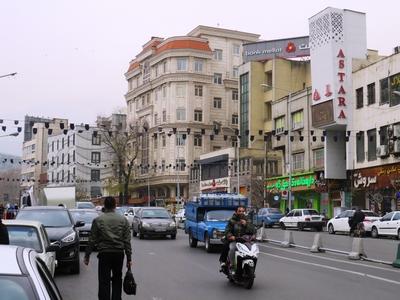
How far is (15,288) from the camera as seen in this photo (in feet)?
11.7

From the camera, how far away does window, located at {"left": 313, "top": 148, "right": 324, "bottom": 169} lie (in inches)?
2102

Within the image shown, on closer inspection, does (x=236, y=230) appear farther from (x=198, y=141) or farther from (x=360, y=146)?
(x=198, y=141)

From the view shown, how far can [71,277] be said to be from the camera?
45.4 feet

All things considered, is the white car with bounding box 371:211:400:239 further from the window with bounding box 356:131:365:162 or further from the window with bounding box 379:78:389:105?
the window with bounding box 356:131:365:162

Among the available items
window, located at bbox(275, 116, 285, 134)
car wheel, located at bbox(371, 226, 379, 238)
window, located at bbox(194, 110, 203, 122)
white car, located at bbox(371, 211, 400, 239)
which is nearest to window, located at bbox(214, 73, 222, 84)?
window, located at bbox(194, 110, 203, 122)

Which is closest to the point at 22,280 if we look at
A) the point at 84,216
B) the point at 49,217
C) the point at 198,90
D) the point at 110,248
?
the point at 110,248

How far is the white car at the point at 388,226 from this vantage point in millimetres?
30953

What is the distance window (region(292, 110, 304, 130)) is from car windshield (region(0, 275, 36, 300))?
54056 millimetres

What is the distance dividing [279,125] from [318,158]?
352 inches

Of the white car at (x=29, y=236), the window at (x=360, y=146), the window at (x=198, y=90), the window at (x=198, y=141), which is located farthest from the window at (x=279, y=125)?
the white car at (x=29, y=236)

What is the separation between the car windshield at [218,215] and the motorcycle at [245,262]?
867 centimetres

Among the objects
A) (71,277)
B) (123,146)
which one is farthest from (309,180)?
(71,277)

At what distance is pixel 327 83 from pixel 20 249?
4551 centimetres

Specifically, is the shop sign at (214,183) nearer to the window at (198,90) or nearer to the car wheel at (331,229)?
the window at (198,90)
